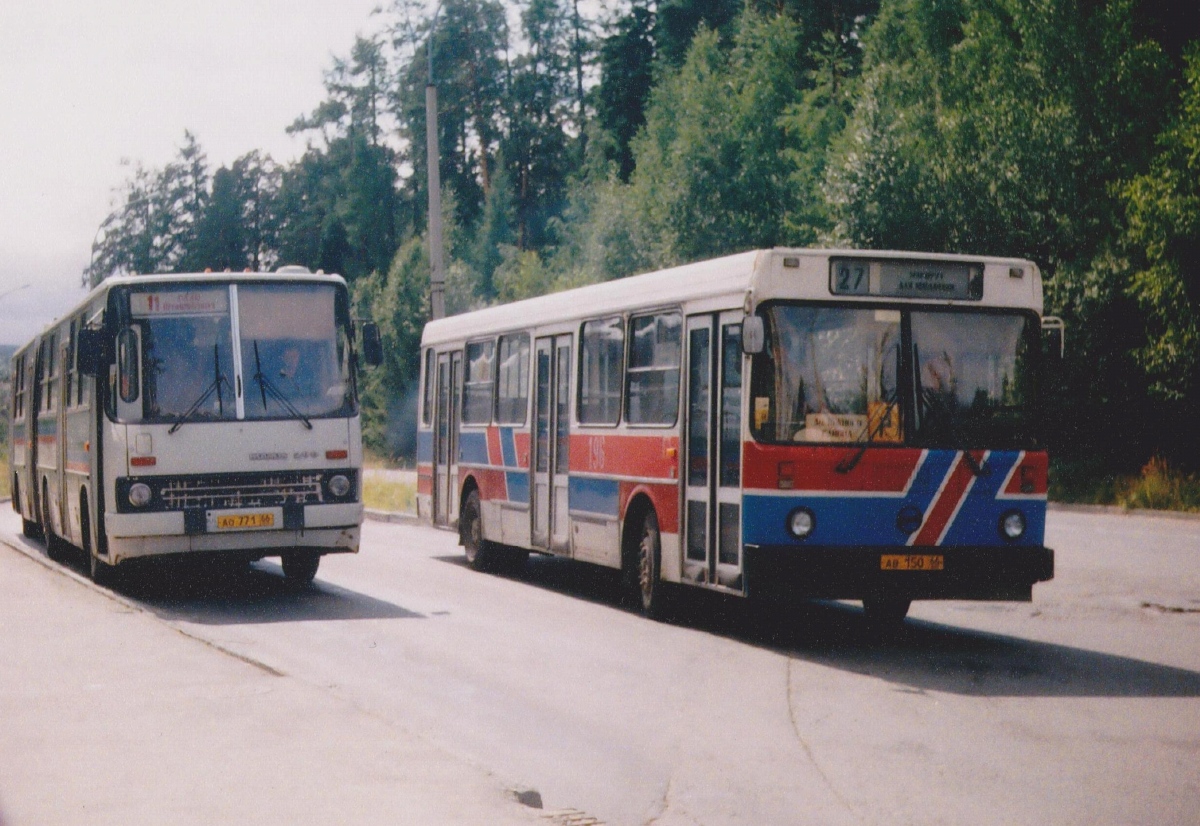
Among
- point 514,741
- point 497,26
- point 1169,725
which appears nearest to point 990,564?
point 1169,725

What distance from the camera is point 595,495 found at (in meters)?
15.4

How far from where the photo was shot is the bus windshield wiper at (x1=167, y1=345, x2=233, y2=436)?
606 inches

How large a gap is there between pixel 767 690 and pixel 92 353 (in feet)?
25.9

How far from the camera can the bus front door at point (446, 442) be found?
66.3ft

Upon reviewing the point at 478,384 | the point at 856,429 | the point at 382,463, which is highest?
the point at 478,384

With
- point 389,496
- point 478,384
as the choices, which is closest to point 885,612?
point 478,384

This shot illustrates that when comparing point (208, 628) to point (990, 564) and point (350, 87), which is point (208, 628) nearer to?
point (990, 564)

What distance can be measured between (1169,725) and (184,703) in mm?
5330

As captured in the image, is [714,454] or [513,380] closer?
[714,454]

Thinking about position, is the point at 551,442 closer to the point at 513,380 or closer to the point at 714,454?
the point at 513,380

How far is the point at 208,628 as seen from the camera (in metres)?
13.6

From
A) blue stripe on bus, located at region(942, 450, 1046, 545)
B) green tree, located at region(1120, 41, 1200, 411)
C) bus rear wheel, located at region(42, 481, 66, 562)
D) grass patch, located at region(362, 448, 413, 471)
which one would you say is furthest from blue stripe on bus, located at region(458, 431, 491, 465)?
grass patch, located at region(362, 448, 413, 471)

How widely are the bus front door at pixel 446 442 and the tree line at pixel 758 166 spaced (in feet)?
33.5

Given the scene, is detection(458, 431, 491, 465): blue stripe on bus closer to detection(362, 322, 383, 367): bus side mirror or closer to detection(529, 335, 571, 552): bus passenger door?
detection(529, 335, 571, 552): bus passenger door
